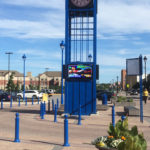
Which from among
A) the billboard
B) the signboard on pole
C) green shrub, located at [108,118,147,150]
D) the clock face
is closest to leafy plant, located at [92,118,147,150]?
green shrub, located at [108,118,147,150]

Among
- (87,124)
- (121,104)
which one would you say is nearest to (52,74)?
(121,104)

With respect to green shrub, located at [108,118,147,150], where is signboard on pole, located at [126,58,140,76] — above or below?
above

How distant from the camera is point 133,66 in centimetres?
1598

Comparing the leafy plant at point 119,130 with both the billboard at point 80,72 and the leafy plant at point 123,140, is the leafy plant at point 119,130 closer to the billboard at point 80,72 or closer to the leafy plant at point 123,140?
the leafy plant at point 123,140

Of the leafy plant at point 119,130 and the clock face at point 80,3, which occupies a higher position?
the clock face at point 80,3

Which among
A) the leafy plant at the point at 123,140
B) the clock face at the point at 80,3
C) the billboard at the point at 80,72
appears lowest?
the leafy plant at the point at 123,140

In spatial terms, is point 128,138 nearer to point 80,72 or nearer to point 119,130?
point 119,130

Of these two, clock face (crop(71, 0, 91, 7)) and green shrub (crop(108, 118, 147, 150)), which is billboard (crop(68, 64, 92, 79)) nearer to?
clock face (crop(71, 0, 91, 7))

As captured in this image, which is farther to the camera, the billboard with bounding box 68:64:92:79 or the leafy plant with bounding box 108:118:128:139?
the billboard with bounding box 68:64:92:79

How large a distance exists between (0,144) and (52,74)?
15207 centimetres

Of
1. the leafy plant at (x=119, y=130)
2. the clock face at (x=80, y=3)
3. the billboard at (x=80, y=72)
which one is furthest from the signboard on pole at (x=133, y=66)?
the leafy plant at (x=119, y=130)

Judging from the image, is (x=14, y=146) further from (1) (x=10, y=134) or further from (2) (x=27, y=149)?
(1) (x=10, y=134)

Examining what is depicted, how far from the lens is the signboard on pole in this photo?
15.8m

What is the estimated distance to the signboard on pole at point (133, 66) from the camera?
1580cm
